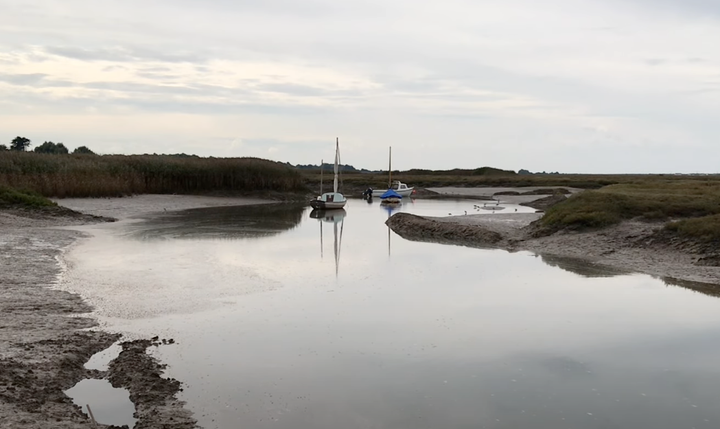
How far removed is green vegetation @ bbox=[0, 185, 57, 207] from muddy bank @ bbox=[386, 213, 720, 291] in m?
17.0

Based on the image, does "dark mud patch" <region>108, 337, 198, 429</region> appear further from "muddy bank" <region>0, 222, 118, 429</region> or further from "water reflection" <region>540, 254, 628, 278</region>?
"water reflection" <region>540, 254, 628, 278</region>

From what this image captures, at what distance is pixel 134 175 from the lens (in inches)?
2063

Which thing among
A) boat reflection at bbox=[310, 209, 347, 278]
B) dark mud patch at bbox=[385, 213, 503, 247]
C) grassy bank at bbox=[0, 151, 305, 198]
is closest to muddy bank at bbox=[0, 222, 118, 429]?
boat reflection at bbox=[310, 209, 347, 278]

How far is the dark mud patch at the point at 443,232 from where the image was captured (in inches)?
1110

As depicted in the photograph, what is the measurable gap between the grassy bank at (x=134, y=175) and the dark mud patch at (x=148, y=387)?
2936cm

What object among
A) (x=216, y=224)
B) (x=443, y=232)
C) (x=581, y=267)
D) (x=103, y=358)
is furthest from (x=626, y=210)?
(x=103, y=358)

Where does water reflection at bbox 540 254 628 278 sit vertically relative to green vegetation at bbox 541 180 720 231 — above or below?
below

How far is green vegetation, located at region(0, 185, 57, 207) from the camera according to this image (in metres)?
31.7

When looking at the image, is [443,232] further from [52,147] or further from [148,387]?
[52,147]

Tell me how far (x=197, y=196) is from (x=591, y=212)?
119 feet

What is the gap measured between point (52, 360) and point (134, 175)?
44.9m

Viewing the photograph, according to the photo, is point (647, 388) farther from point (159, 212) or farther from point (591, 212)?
point (159, 212)

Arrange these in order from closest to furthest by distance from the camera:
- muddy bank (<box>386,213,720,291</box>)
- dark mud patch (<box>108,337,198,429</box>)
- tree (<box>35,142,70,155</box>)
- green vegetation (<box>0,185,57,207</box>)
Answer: dark mud patch (<box>108,337,198,429</box>)
muddy bank (<box>386,213,720,291</box>)
green vegetation (<box>0,185,57,207</box>)
tree (<box>35,142,70,155</box>)

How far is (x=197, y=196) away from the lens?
5581 cm
